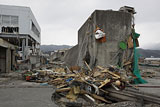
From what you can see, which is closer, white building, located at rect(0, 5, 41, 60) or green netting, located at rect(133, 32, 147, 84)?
green netting, located at rect(133, 32, 147, 84)

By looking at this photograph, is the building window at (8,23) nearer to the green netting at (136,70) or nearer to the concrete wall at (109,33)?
the concrete wall at (109,33)

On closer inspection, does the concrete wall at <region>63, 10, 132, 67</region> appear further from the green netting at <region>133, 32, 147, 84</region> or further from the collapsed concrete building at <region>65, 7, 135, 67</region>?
the green netting at <region>133, 32, 147, 84</region>

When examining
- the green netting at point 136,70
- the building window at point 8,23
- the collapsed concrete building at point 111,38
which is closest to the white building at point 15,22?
the building window at point 8,23

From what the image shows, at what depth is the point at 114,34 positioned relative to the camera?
29.4 ft

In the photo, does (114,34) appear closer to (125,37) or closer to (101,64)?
(125,37)

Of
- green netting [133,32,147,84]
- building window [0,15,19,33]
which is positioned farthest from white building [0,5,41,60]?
green netting [133,32,147,84]

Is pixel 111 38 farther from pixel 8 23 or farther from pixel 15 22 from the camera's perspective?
pixel 8 23

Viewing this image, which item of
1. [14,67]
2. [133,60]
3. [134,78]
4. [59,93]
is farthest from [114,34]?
[14,67]

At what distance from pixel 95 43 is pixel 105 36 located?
86cm

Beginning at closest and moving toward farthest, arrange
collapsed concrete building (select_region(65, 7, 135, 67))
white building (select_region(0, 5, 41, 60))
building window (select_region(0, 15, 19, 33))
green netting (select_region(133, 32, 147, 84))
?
green netting (select_region(133, 32, 147, 84)) < collapsed concrete building (select_region(65, 7, 135, 67)) < white building (select_region(0, 5, 41, 60)) < building window (select_region(0, 15, 19, 33))

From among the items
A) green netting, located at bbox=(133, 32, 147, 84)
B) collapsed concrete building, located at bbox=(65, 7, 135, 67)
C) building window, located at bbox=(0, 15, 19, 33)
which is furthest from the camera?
building window, located at bbox=(0, 15, 19, 33)

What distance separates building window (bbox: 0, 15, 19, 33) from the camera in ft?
77.4

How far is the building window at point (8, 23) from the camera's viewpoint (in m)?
23.6

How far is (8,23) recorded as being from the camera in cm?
2380
